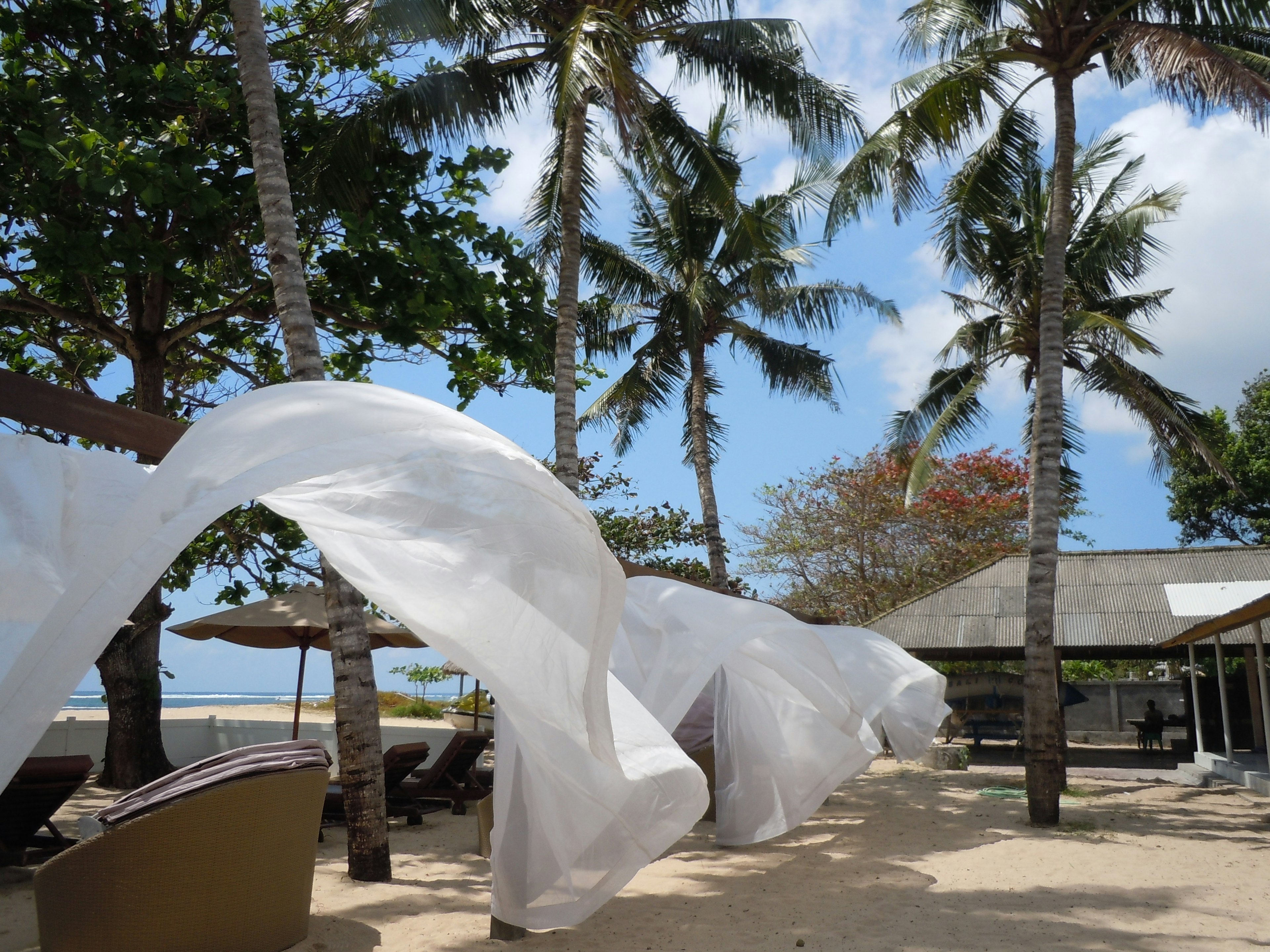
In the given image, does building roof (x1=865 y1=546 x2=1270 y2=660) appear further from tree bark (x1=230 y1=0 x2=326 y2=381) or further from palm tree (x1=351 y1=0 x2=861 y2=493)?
tree bark (x1=230 y1=0 x2=326 y2=381)

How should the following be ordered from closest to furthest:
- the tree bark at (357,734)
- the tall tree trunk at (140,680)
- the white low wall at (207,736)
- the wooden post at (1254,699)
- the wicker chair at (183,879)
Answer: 1. the wicker chair at (183,879)
2. the tree bark at (357,734)
3. the tall tree trunk at (140,680)
4. the white low wall at (207,736)
5. the wooden post at (1254,699)

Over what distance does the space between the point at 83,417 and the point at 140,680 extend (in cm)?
643

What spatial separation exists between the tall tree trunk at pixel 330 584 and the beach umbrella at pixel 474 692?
7670mm

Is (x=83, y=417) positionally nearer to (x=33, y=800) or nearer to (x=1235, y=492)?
(x=33, y=800)

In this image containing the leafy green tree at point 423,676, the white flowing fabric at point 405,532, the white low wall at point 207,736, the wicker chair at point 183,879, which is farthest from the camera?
the leafy green tree at point 423,676

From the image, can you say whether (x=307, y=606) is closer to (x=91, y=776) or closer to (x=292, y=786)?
(x=91, y=776)

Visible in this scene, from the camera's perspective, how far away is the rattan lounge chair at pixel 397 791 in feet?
26.3

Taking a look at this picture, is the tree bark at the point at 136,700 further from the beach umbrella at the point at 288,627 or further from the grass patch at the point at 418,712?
the grass patch at the point at 418,712

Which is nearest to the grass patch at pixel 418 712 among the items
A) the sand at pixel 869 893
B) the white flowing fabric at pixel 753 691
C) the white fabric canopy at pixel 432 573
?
the sand at pixel 869 893

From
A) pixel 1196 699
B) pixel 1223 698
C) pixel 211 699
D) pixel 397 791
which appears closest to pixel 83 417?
pixel 397 791

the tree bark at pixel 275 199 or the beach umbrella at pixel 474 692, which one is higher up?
the tree bark at pixel 275 199

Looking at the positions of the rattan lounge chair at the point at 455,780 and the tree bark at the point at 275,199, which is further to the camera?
the rattan lounge chair at the point at 455,780

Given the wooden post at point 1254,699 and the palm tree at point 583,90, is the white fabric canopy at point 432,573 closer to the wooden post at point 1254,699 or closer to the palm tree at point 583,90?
the palm tree at point 583,90

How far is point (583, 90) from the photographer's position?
823 centimetres
